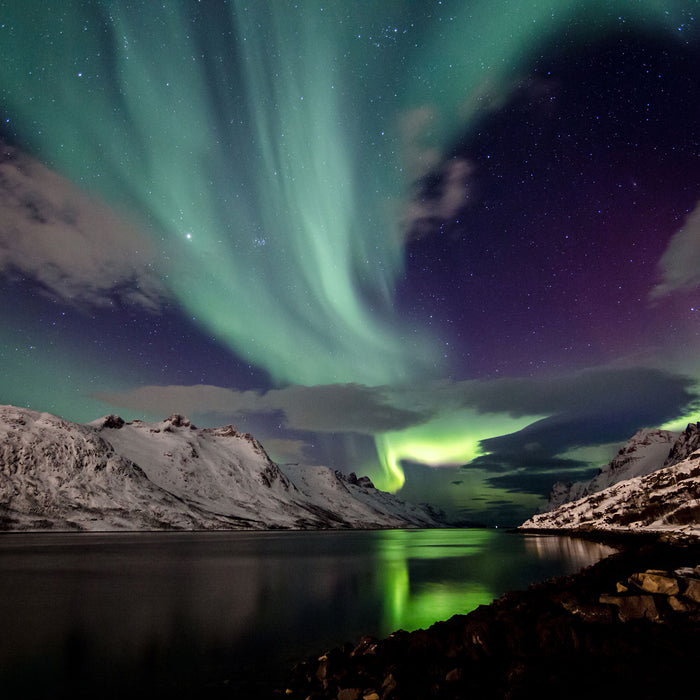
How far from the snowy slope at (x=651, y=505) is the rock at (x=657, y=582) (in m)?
105

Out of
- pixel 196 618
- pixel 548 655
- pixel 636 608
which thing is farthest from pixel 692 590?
pixel 196 618

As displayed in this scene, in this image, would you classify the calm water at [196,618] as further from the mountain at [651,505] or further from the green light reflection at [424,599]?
the mountain at [651,505]

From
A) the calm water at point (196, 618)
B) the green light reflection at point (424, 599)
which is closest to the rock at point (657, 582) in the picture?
the green light reflection at point (424, 599)

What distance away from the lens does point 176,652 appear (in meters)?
24.0

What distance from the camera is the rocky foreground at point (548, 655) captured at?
14914 mm

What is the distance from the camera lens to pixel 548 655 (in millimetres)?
17516

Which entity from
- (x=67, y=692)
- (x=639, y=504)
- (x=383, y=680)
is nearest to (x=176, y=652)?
(x=67, y=692)

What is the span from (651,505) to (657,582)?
148m

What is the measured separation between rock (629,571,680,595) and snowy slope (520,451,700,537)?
104783 mm

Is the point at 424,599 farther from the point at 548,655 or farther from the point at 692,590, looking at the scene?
the point at 548,655

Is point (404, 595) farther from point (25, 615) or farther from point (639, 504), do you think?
point (639, 504)

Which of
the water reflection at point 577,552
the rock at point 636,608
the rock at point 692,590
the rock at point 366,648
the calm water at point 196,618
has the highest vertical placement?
the rock at point 692,590

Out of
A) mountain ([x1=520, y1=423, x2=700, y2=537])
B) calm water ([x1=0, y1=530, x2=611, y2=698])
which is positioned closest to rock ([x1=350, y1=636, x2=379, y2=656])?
calm water ([x1=0, y1=530, x2=611, y2=698])

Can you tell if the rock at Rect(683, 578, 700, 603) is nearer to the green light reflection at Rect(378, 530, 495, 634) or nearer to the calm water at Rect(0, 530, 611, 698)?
the green light reflection at Rect(378, 530, 495, 634)
